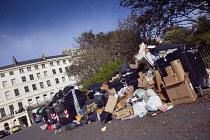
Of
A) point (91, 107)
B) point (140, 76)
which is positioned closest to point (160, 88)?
point (140, 76)

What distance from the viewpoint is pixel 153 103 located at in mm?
5805

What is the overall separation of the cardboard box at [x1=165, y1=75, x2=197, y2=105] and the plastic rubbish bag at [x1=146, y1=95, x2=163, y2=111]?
17.5 inches

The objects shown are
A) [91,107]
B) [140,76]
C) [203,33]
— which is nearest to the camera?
[140,76]

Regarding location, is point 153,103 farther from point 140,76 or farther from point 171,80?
point 140,76

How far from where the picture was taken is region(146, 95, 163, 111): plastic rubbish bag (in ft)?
18.9

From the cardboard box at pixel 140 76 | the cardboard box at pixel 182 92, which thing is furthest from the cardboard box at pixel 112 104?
the cardboard box at pixel 182 92

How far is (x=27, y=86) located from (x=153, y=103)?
35301mm

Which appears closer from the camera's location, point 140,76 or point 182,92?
point 182,92

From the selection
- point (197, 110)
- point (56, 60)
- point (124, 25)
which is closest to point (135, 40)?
point (124, 25)

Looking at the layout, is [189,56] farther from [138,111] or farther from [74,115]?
[74,115]

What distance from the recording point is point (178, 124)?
13.2ft

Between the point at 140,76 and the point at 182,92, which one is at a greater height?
the point at 140,76

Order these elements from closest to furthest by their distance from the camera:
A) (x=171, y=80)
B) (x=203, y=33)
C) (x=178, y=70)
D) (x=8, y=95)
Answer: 1. (x=178, y=70)
2. (x=171, y=80)
3. (x=203, y=33)
4. (x=8, y=95)

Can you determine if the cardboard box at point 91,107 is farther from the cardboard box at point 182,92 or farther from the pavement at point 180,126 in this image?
the cardboard box at point 182,92
